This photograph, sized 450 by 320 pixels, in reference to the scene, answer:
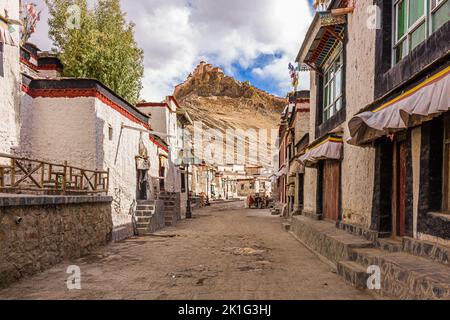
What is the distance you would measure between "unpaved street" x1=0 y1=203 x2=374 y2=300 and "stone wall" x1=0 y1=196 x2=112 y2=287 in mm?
291

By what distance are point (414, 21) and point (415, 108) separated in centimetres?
305

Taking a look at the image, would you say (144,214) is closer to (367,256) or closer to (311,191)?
(311,191)

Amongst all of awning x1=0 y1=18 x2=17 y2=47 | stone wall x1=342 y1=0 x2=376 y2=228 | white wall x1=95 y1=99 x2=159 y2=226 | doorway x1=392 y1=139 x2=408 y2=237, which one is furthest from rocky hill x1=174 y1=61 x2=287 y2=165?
doorway x1=392 y1=139 x2=408 y2=237

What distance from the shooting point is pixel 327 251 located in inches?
367

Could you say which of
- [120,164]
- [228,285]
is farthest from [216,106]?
[228,285]

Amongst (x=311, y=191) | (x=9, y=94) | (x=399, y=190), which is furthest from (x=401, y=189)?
(x=9, y=94)

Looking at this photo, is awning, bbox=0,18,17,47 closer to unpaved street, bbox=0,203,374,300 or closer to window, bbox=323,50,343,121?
unpaved street, bbox=0,203,374,300

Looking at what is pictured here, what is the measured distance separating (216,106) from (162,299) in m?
122

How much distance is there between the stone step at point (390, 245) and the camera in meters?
6.64

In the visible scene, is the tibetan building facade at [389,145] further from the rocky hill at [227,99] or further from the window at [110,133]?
the rocky hill at [227,99]

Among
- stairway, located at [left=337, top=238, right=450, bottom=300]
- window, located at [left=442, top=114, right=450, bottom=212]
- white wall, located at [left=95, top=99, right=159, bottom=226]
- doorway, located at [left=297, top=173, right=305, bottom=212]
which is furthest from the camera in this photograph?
doorway, located at [left=297, top=173, right=305, bottom=212]

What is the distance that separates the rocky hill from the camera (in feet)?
401

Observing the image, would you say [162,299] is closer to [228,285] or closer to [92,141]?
[228,285]

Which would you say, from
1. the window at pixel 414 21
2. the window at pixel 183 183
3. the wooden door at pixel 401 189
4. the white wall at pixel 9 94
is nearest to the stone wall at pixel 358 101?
the window at pixel 414 21
